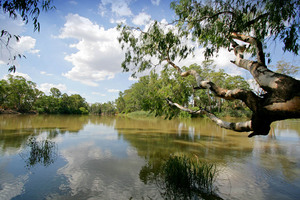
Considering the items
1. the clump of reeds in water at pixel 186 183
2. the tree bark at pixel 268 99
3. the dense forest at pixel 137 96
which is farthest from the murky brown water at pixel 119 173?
the dense forest at pixel 137 96

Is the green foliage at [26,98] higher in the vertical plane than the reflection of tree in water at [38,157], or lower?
higher

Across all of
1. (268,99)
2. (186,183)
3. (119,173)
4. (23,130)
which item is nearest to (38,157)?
(119,173)

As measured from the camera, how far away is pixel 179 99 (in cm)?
532

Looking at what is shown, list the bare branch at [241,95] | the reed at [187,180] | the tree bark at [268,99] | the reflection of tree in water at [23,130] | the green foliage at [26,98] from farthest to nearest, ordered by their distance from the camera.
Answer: the green foliage at [26,98] → the reflection of tree in water at [23,130] → the reed at [187,180] → the bare branch at [241,95] → the tree bark at [268,99]

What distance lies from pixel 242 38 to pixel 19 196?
6.13 meters

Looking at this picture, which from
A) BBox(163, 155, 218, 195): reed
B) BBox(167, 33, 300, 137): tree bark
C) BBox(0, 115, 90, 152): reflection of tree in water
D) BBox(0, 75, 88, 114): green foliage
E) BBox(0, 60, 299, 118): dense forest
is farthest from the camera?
BBox(0, 75, 88, 114): green foliage

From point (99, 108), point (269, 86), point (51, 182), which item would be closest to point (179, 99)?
point (269, 86)

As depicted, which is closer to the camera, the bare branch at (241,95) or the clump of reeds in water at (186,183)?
the bare branch at (241,95)

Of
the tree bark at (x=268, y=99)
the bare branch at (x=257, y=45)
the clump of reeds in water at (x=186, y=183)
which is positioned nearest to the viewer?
the tree bark at (x=268, y=99)

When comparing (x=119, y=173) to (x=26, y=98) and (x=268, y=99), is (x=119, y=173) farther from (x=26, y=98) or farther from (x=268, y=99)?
(x=26, y=98)

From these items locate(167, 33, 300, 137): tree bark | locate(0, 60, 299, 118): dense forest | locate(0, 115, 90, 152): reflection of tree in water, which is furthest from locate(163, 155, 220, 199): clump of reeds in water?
locate(0, 60, 299, 118): dense forest

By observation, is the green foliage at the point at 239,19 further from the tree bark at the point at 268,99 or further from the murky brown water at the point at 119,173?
the murky brown water at the point at 119,173

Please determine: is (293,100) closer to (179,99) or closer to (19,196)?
(179,99)

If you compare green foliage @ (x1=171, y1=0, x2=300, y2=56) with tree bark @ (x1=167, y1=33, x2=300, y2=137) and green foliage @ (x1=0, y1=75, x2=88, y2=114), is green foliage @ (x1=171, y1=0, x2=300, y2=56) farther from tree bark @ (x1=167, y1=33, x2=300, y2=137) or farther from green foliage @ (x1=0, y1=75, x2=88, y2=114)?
green foliage @ (x1=0, y1=75, x2=88, y2=114)
